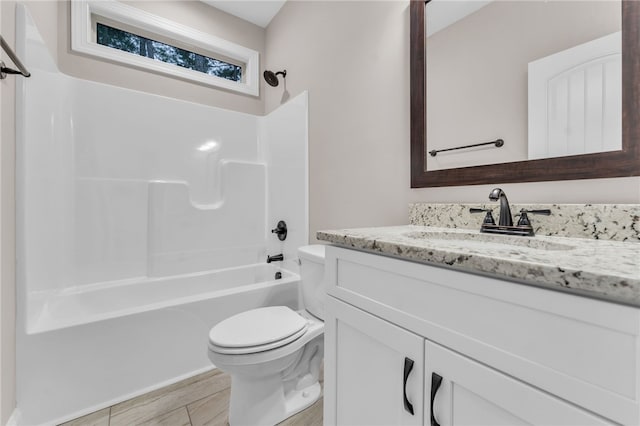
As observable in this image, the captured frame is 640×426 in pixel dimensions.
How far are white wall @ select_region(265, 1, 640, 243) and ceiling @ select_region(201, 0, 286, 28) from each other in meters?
0.37

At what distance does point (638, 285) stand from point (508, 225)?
2.03 ft

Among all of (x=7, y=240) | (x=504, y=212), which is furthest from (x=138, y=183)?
(x=504, y=212)

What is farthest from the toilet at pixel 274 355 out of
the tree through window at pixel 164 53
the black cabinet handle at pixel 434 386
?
the tree through window at pixel 164 53

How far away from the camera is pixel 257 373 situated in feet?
3.93

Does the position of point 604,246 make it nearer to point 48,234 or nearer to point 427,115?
point 427,115

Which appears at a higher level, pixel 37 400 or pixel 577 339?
pixel 577 339

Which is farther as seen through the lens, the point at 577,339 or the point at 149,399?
the point at 149,399

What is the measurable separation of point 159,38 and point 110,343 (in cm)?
234

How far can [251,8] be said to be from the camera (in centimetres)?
250

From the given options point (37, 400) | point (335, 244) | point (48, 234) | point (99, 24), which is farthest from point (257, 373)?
point (99, 24)

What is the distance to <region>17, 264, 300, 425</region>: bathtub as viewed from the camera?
4.27ft

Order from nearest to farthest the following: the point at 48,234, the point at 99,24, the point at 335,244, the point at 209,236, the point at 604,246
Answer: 1. the point at 604,246
2. the point at 335,244
3. the point at 48,234
4. the point at 99,24
5. the point at 209,236

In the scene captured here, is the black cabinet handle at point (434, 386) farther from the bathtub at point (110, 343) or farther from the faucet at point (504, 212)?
the bathtub at point (110, 343)

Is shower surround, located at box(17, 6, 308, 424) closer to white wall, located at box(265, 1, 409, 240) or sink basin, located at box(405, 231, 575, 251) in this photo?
white wall, located at box(265, 1, 409, 240)
